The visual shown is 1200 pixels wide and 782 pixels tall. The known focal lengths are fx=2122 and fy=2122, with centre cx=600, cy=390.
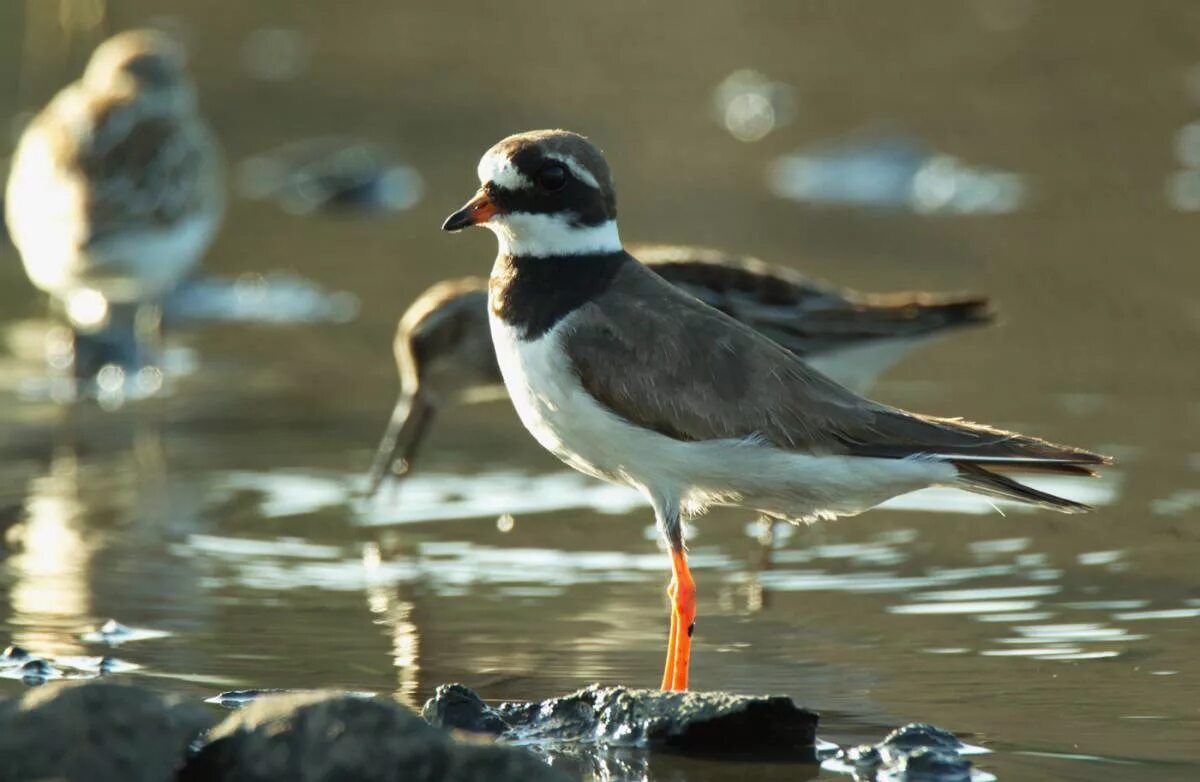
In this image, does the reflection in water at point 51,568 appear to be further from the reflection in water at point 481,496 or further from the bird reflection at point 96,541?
the reflection in water at point 481,496

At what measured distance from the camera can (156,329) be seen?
12.9 metres

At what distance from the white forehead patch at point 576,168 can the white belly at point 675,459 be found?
1.71ft

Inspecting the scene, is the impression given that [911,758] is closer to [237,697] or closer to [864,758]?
[864,758]

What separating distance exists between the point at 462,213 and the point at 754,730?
2033 mm

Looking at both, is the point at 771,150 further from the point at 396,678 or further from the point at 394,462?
the point at 396,678

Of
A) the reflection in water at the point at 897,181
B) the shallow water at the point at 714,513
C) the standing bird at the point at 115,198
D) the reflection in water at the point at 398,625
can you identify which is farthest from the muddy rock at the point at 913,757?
the reflection in water at the point at 897,181

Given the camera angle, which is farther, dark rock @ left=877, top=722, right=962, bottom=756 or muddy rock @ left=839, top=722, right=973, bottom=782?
dark rock @ left=877, top=722, right=962, bottom=756

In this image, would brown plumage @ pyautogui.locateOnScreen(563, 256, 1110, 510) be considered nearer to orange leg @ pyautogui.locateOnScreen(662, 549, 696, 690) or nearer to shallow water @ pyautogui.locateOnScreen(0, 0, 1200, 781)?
orange leg @ pyautogui.locateOnScreen(662, 549, 696, 690)

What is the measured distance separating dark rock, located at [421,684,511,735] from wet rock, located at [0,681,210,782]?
0.88 metres

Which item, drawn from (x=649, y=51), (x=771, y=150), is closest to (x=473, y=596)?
(x=771, y=150)

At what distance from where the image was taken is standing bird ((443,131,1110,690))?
6949 millimetres

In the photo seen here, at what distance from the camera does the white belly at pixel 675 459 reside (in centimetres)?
694

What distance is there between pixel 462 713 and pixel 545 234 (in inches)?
66.9

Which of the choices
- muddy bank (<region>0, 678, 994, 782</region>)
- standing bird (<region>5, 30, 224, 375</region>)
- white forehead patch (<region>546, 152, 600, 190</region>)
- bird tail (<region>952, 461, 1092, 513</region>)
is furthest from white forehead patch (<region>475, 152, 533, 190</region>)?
standing bird (<region>5, 30, 224, 375</region>)
